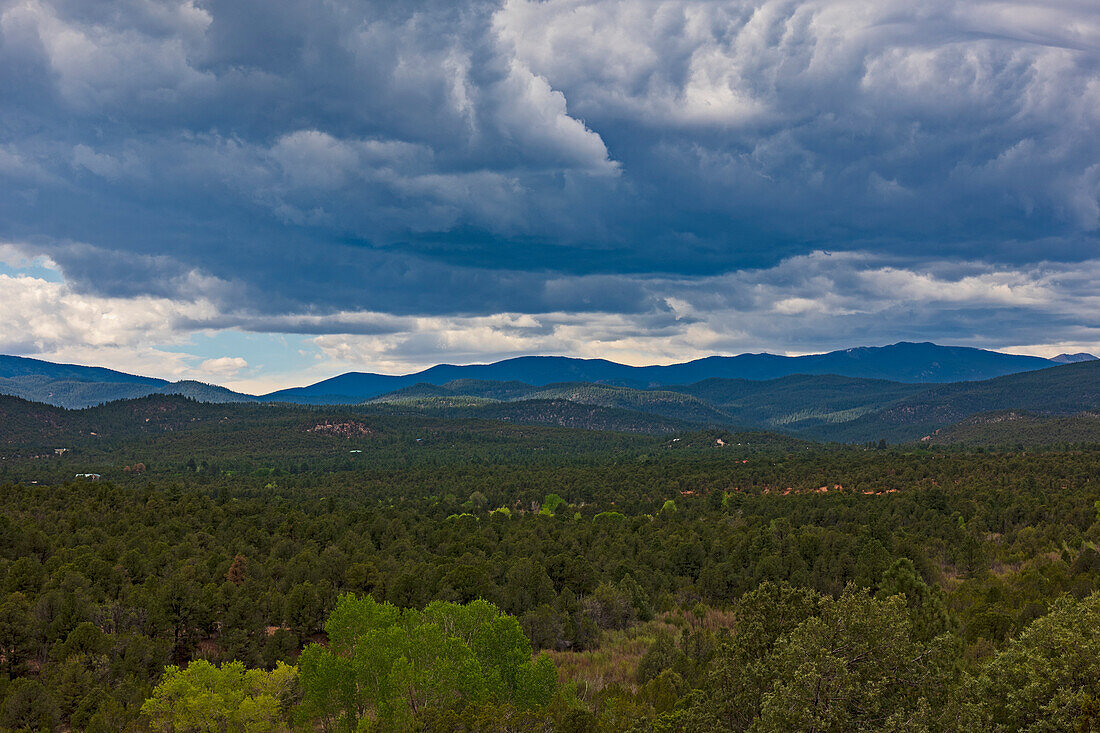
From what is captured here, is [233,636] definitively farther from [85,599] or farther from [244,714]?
[244,714]

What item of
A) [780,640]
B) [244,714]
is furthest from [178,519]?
[780,640]

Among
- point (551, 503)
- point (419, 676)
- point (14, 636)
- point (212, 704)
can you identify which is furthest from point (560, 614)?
point (551, 503)

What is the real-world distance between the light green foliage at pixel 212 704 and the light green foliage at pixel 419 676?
263 centimetres

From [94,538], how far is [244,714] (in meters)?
51.7

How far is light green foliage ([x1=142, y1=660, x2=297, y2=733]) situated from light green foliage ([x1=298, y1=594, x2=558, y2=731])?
263cm

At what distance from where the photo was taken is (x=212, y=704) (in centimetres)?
4169

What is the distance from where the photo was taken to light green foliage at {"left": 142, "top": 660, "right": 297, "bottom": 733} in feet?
135

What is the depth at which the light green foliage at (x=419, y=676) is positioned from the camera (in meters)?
42.0

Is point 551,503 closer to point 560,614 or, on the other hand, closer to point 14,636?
point 560,614

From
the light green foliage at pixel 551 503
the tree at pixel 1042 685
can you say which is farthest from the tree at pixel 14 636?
the light green foliage at pixel 551 503

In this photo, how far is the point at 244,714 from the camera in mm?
42281

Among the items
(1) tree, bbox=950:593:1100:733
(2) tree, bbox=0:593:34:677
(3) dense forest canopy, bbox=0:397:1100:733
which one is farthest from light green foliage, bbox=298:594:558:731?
(1) tree, bbox=950:593:1100:733

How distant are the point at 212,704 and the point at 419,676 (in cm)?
1280

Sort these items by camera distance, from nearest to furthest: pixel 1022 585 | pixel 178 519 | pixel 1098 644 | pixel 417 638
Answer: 1. pixel 1098 644
2. pixel 417 638
3. pixel 1022 585
4. pixel 178 519
